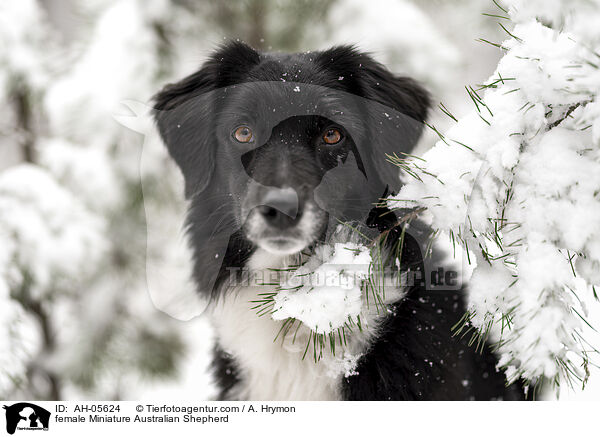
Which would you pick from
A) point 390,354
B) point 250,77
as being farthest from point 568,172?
point 250,77

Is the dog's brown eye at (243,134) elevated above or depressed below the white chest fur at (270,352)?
above

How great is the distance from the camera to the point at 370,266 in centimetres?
123

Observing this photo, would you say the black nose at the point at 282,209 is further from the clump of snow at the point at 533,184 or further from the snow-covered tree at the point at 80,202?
the snow-covered tree at the point at 80,202

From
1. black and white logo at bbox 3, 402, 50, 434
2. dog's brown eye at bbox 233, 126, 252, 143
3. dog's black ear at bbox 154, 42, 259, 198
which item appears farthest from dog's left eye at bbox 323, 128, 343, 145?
black and white logo at bbox 3, 402, 50, 434

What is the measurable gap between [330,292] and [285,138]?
0.58 meters

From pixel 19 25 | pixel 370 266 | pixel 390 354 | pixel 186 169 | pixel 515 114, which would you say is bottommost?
pixel 390 354

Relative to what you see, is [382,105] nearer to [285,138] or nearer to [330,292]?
[285,138]

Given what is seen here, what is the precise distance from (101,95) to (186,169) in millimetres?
1546

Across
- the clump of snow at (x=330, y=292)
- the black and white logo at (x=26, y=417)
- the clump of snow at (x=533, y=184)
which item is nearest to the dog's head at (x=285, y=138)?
the clump of snow at (x=330, y=292)

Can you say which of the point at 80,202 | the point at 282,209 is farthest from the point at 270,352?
the point at 80,202

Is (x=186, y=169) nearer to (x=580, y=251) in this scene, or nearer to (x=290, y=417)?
(x=290, y=417)

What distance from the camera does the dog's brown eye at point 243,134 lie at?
1625 mm

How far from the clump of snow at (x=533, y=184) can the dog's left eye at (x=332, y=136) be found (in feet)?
1.78

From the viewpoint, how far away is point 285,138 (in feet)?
5.09
